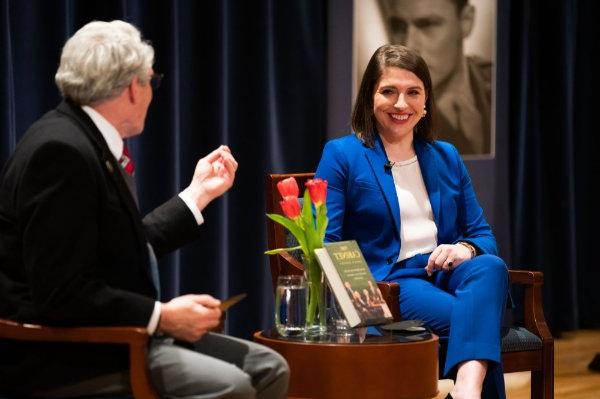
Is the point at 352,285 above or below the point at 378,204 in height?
below

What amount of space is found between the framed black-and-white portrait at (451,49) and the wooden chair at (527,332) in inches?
61.5

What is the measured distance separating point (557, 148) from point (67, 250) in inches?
184

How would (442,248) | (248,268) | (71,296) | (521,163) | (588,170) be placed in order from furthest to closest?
1. (588,170)
2. (521,163)
3. (248,268)
4. (442,248)
5. (71,296)

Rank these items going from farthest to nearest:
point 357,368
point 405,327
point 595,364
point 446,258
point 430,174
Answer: point 595,364 < point 430,174 < point 446,258 < point 405,327 < point 357,368

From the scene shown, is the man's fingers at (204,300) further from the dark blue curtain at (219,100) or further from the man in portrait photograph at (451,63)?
the man in portrait photograph at (451,63)

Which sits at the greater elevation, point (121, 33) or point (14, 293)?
point (121, 33)

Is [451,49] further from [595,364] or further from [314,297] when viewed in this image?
[314,297]

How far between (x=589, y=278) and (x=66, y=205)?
17.0ft

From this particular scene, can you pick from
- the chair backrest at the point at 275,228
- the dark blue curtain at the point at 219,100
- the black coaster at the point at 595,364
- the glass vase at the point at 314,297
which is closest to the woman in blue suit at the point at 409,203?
the chair backrest at the point at 275,228

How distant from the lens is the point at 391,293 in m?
3.15

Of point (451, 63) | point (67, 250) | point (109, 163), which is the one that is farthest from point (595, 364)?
point (67, 250)

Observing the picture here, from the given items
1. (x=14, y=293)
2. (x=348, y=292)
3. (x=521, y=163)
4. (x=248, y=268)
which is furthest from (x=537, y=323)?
(x=521, y=163)

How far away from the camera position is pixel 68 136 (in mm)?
2166

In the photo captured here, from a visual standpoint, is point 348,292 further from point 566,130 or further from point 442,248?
point 566,130
